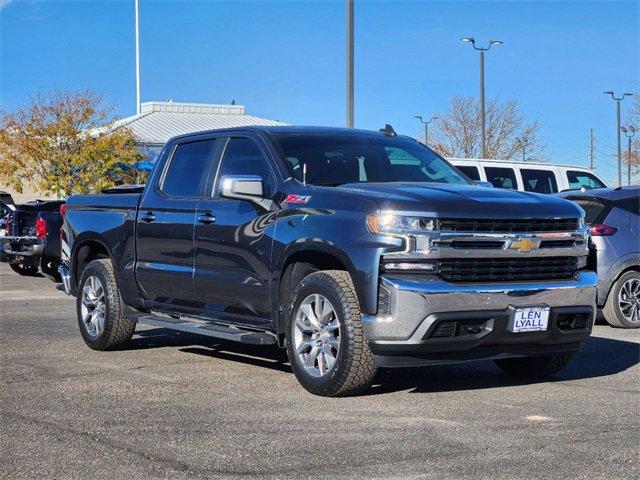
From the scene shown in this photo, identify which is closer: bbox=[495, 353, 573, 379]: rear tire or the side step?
the side step

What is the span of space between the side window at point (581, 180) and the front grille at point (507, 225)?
11159mm

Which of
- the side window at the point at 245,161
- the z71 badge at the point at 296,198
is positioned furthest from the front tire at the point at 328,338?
the side window at the point at 245,161

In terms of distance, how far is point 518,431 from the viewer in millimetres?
5711

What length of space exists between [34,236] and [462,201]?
13189 mm

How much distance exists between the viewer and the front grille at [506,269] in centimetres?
645

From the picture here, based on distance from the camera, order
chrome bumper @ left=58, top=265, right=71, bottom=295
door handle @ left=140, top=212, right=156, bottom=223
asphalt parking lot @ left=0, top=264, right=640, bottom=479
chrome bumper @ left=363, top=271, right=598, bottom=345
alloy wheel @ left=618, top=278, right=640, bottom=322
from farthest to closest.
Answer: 1. alloy wheel @ left=618, top=278, right=640, bottom=322
2. chrome bumper @ left=58, top=265, right=71, bottom=295
3. door handle @ left=140, top=212, right=156, bottom=223
4. chrome bumper @ left=363, top=271, right=598, bottom=345
5. asphalt parking lot @ left=0, top=264, right=640, bottom=479

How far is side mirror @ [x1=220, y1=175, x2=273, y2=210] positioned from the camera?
7.30 metres

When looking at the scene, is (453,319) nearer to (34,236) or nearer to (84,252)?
(84,252)

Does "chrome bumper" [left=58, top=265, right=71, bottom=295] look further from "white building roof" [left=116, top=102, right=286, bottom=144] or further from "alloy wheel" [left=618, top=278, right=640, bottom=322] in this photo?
"white building roof" [left=116, top=102, right=286, bottom=144]

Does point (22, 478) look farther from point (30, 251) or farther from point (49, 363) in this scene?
point (30, 251)

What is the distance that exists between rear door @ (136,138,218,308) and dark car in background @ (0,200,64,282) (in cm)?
911

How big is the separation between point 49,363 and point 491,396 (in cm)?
377

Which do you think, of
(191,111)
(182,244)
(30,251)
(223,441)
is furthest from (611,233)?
(191,111)

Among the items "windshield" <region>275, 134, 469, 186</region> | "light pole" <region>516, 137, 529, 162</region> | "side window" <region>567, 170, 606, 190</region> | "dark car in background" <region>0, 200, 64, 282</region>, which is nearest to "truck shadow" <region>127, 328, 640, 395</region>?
"windshield" <region>275, 134, 469, 186</region>
